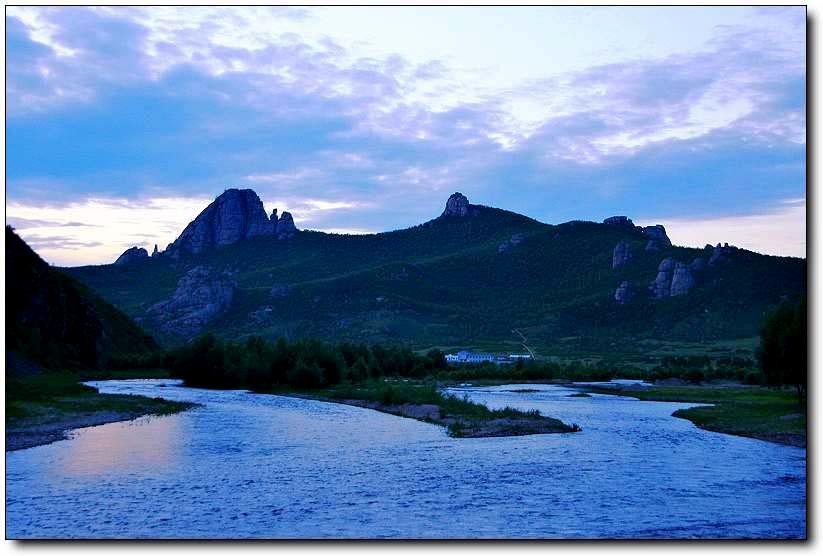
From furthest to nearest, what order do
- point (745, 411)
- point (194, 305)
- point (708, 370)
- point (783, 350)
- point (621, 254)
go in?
point (194, 305)
point (621, 254)
point (708, 370)
point (745, 411)
point (783, 350)

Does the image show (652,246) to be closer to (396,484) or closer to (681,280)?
(681,280)

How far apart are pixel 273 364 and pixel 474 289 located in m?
78.3

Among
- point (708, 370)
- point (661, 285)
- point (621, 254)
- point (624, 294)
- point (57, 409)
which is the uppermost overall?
point (621, 254)

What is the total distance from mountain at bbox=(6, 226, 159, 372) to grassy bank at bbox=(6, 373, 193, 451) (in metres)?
11.3

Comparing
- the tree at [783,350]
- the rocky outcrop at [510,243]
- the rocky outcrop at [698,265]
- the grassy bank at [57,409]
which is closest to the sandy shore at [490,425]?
the tree at [783,350]

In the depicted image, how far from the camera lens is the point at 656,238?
156750 mm

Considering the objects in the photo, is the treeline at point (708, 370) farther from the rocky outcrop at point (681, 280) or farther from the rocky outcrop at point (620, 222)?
the rocky outcrop at point (620, 222)

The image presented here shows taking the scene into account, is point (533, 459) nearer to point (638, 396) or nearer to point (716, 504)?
point (716, 504)

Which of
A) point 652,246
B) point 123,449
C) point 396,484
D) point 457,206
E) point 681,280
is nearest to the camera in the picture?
point 396,484

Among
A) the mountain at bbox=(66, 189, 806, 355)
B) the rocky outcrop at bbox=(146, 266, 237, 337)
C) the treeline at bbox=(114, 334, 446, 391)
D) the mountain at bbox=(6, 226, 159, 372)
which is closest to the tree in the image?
the treeline at bbox=(114, 334, 446, 391)

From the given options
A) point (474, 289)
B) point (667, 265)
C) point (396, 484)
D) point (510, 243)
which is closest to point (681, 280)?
point (667, 265)

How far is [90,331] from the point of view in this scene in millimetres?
96750

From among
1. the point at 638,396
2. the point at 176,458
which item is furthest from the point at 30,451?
the point at 638,396

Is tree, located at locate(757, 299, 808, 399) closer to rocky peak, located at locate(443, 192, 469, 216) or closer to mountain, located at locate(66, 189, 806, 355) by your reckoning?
mountain, located at locate(66, 189, 806, 355)
